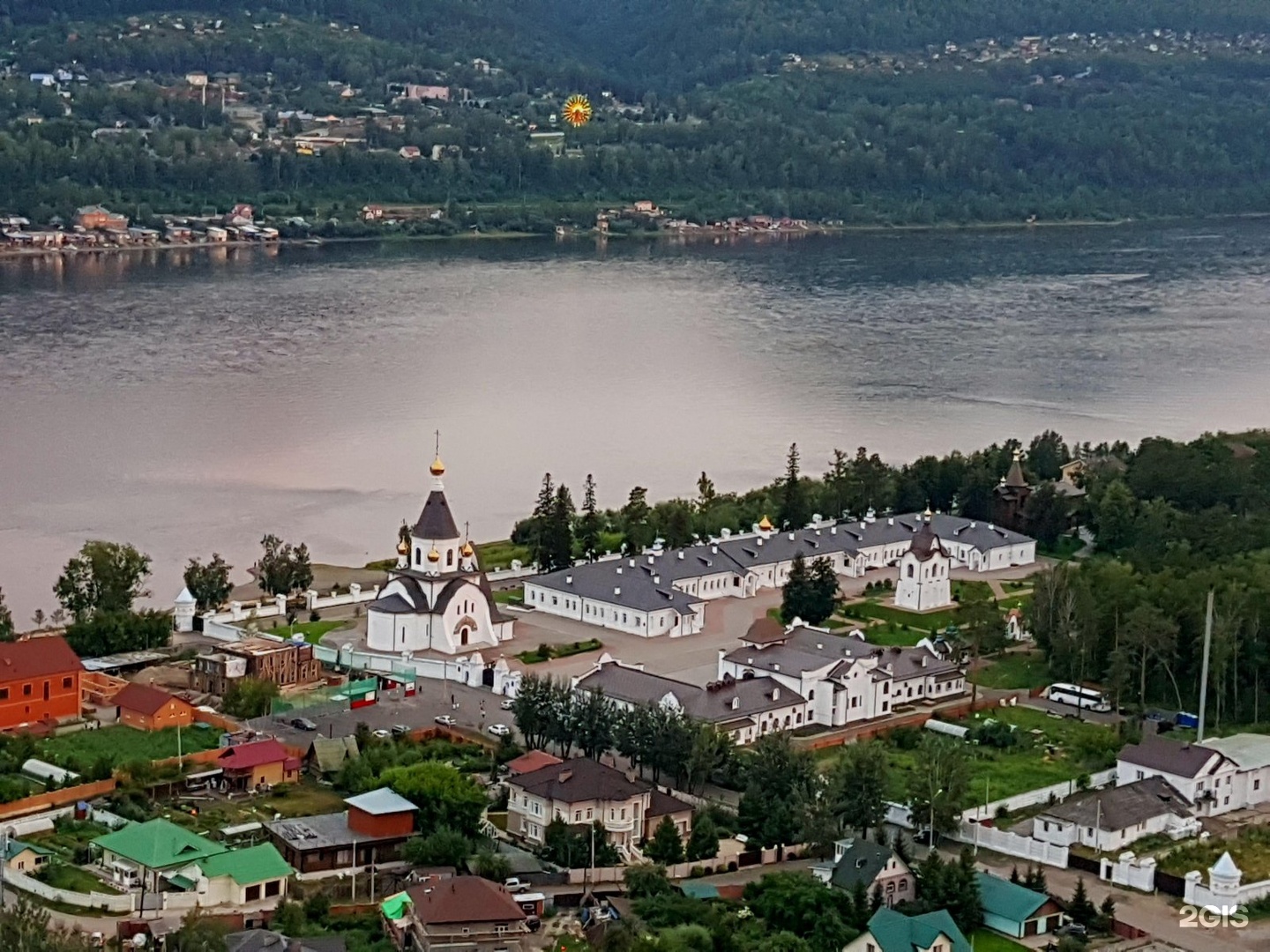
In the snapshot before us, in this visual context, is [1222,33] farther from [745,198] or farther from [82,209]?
[82,209]

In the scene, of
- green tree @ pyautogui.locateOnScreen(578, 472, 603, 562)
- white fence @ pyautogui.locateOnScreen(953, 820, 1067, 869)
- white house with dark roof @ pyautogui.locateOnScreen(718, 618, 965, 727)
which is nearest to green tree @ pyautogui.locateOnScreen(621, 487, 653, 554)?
green tree @ pyautogui.locateOnScreen(578, 472, 603, 562)

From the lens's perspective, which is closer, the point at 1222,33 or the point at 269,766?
the point at 269,766

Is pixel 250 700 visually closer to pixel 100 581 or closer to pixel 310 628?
pixel 310 628

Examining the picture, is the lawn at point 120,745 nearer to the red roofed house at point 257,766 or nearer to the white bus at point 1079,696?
the red roofed house at point 257,766

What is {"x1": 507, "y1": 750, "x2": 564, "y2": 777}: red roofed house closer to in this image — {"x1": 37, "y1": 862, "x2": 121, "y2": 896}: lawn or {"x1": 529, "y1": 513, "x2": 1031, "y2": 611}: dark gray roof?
{"x1": 37, "y1": 862, "x2": 121, "y2": 896}: lawn

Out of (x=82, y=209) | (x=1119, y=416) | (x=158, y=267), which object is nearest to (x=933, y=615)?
(x=1119, y=416)

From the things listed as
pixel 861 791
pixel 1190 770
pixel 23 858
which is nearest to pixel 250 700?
pixel 23 858
